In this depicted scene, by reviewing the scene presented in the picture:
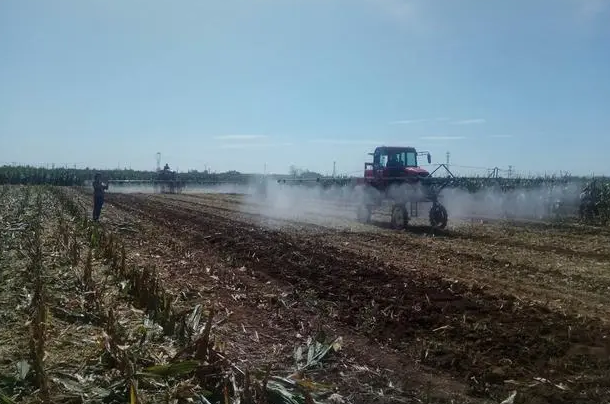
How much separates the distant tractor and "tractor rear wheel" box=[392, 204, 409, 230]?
111 feet

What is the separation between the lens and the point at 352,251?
44.5 ft

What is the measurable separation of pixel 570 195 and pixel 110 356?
2693 cm

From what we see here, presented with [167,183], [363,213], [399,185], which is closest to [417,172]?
[399,185]

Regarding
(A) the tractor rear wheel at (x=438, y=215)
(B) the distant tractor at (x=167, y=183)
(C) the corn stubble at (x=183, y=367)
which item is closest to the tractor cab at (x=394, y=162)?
(A) the tractor rear wheel at (x=438, y=215)

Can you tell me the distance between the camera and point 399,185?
2092 centimetres

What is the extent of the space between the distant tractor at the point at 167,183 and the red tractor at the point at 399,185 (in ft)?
101

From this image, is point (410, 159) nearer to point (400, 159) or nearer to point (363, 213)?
point (400, 159)

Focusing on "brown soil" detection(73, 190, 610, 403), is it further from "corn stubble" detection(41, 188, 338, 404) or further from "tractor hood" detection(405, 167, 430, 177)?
"tractor hood" detection(405, 167, 430, 177)

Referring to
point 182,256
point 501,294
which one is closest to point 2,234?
point 182,256

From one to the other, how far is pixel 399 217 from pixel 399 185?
56.7 inches

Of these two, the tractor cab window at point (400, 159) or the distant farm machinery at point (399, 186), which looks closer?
the distant farm machinery at point (399, 186)

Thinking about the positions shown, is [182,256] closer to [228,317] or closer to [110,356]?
[228,317]

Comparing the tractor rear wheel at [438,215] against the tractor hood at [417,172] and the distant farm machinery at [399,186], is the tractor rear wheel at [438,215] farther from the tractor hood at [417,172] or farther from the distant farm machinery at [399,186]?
the tractor hood at [417,172]

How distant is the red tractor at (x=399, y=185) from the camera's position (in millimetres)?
19750
